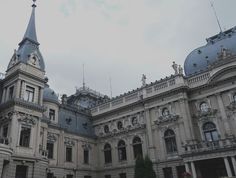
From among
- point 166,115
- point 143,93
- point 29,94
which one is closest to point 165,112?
point 166,115

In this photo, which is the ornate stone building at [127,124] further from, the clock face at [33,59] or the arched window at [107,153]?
the clock face at [33,59]

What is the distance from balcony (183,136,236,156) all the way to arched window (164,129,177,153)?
12.5ft

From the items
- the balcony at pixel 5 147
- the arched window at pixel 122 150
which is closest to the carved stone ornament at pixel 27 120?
the balcony at pixel 5 147

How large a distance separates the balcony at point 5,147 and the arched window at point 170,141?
71.5 feet

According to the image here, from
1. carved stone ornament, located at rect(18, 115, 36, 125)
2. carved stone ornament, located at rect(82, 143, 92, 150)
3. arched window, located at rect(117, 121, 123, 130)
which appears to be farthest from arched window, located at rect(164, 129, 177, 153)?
carved stone ornament, located at rect(18, 115, 36, 125)

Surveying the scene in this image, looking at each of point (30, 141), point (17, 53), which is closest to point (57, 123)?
point (30, 141)

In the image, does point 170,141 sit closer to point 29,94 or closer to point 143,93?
point 143,93

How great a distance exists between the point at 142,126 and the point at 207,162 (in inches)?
452

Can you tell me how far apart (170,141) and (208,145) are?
6491 mm

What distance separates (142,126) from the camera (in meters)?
41.7

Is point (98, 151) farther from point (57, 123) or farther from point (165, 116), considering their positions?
point (165, 116)

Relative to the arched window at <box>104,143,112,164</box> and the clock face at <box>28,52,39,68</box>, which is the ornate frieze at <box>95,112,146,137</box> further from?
the clock face at <box>28,52,39,68</box>

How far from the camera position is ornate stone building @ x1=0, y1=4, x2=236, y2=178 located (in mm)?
31719

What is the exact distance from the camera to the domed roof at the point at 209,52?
40.4m
